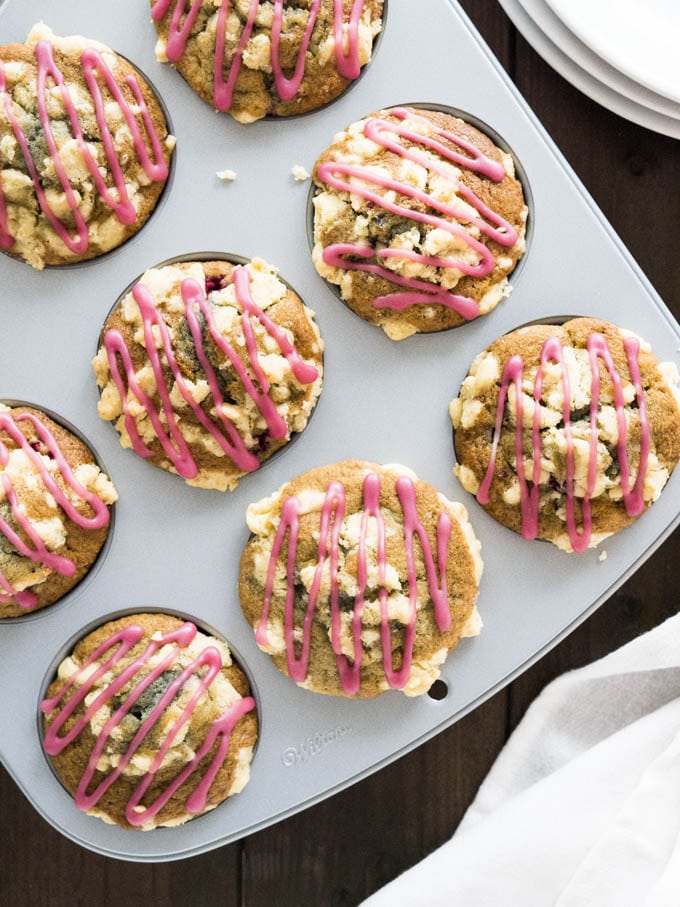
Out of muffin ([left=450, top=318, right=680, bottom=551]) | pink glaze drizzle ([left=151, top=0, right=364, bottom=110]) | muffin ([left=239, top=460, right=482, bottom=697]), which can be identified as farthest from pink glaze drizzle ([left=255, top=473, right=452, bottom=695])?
pink glaze drizzle ([left=151, top=0, right=364, bottom=110])

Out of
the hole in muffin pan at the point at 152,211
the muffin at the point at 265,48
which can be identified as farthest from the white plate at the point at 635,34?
the hole in muffin pan at the point at 152,211

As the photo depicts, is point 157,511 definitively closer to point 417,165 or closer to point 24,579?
point 24,579

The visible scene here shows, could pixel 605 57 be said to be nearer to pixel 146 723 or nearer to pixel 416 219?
pixel 416 219

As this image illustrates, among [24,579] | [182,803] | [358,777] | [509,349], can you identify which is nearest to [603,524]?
[509,349]

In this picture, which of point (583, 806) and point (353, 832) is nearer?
point (583, 806)

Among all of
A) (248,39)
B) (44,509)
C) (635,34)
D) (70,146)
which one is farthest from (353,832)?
(635,34)

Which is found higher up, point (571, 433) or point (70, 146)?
point (70, 146)
